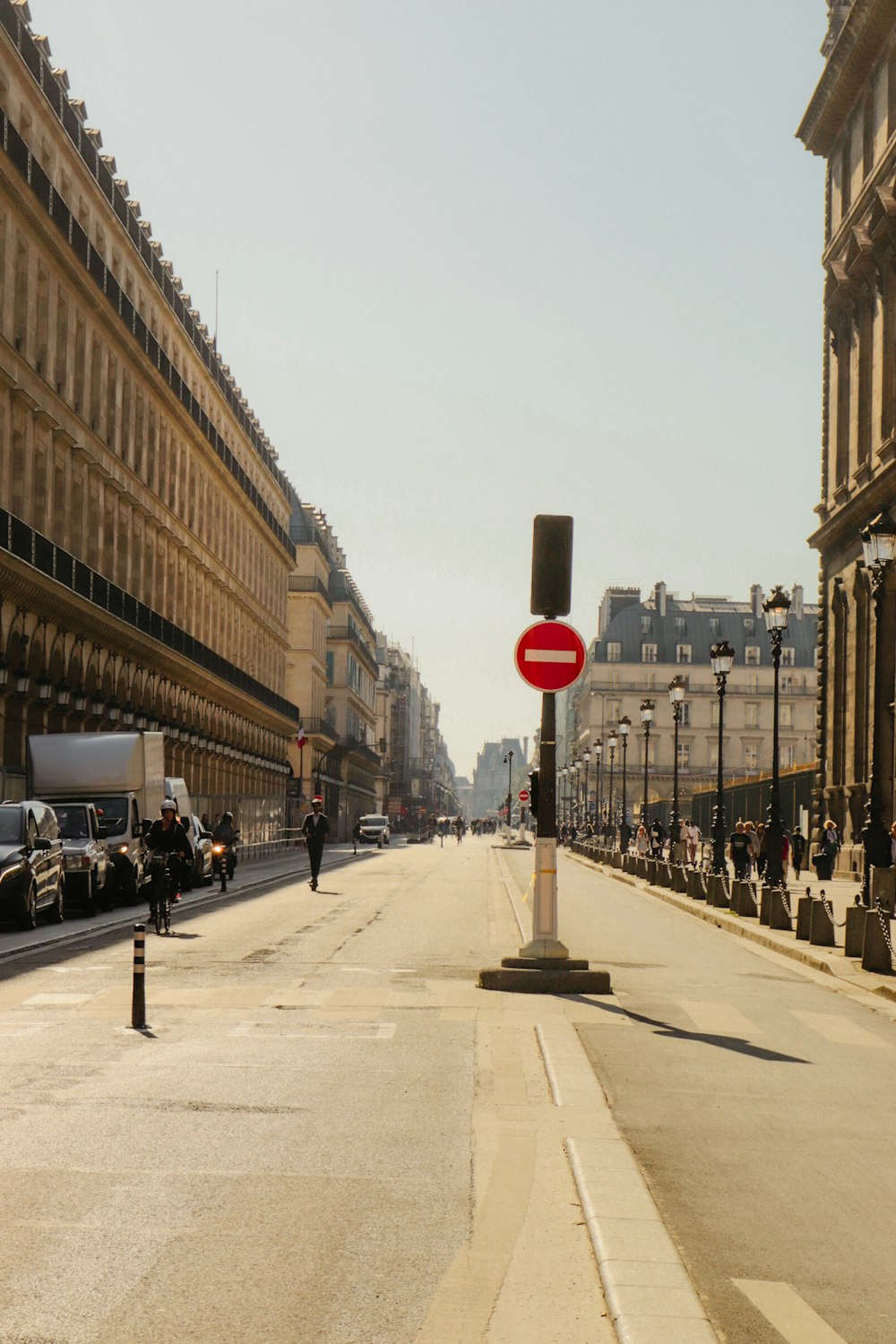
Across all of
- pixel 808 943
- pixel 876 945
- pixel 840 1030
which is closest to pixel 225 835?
pixel 808 943

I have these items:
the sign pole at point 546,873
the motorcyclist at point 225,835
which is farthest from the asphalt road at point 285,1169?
the motorcyclist at point 225,835

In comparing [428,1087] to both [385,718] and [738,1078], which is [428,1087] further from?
[385,718]

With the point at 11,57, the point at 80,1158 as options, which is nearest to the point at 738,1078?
the point at 80,1158

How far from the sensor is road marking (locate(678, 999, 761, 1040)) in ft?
45.4

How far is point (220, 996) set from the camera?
50.5 ft

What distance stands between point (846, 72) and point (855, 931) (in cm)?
4178

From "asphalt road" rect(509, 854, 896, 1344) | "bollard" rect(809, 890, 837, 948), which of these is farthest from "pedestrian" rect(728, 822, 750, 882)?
"asphalt road" rect(509, 854, 896, 1344)

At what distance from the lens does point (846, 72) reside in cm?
5616

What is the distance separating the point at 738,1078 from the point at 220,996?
5551mm

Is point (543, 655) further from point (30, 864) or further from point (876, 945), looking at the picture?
point (30, 864)

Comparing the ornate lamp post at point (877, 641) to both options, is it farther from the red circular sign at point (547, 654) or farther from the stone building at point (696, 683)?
the stone building at point (696, 683)

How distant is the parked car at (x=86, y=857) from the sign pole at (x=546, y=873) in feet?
44.2

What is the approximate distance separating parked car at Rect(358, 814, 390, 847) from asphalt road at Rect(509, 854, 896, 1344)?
3444 inches

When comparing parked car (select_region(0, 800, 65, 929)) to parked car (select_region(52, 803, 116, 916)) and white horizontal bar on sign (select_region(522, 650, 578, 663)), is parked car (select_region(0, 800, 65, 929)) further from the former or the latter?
white horizontal bar on sign (select_region(522, 650, 578, 663))
